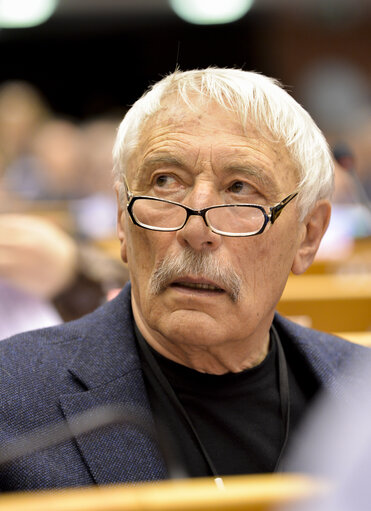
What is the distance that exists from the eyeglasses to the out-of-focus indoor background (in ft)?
3.71

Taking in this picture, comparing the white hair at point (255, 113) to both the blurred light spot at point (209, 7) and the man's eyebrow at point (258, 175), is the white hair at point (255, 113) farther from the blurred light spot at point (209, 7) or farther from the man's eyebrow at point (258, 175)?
the blurred light spot at point (209, 7)

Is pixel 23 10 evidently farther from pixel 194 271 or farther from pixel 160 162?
pixel 194 271

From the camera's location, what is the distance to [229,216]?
1.40m

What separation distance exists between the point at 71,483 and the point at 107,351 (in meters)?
0.29

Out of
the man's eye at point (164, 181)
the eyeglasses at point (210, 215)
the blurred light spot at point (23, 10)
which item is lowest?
the eyeglasses at point (210, 215)

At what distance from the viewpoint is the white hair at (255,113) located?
143 centimetres

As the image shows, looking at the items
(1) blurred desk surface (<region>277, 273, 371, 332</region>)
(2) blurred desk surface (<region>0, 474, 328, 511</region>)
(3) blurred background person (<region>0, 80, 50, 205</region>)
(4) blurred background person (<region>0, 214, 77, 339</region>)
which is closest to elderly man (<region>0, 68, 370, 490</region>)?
(2) blurred desk surface (<region>0, 474, 328, 511</region>)

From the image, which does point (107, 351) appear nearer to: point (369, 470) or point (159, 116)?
point (159, 116)

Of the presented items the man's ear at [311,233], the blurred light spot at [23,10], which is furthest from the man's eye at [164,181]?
the blurred light spot at [23,10]

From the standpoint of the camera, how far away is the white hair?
56.4 inches

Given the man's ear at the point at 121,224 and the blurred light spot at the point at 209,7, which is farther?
the blurred light spot at the point at 209,7

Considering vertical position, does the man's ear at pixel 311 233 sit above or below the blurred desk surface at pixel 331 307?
above

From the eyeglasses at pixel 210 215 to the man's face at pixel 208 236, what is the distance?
16 millimetres

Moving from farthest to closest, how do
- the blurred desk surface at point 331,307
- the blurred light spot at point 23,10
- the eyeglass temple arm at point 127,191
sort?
1. the blurred light spot at point 23,10
2. the blurred desk surface at point 331,307
3. the eyeglass temple arm at point 127,191
